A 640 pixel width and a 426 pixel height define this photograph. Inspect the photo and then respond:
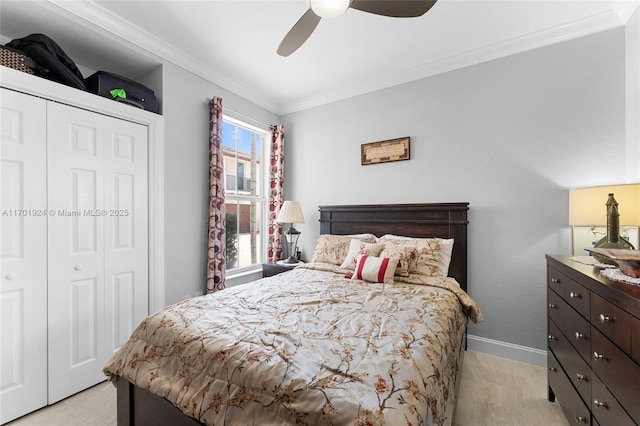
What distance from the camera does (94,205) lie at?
6.90ft

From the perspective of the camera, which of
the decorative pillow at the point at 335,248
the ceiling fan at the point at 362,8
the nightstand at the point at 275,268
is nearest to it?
the ceiling fan at the point at 362,8

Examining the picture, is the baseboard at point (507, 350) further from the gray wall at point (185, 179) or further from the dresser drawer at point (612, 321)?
the gray wall at point (185, 179)

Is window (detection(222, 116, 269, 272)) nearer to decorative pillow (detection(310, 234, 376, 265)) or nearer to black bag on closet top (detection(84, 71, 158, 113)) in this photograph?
black bag on closet top (detection(84, 71, 158, 113))

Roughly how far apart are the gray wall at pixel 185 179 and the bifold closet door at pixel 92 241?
0.23 meters

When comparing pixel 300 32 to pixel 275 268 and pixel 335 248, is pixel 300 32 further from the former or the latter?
pixel 275 268

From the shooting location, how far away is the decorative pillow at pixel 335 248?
2.82 metres

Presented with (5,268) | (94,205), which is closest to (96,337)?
(5,268)

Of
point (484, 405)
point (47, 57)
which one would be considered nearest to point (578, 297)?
point (484, 405)

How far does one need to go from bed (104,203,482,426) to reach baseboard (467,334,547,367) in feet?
2.37

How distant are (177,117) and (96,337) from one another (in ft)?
6.54

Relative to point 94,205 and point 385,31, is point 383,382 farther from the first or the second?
point 385,31

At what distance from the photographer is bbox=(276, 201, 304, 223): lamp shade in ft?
10.8

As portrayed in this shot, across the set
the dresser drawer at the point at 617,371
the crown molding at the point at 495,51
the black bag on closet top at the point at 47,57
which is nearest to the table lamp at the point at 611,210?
the dresser drawer at the point at 617,371

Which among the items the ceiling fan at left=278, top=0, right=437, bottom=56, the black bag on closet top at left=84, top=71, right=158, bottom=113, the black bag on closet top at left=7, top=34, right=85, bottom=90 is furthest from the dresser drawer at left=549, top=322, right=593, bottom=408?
the black bag on closet top at left=7, top=34, right=85, bottom=90
